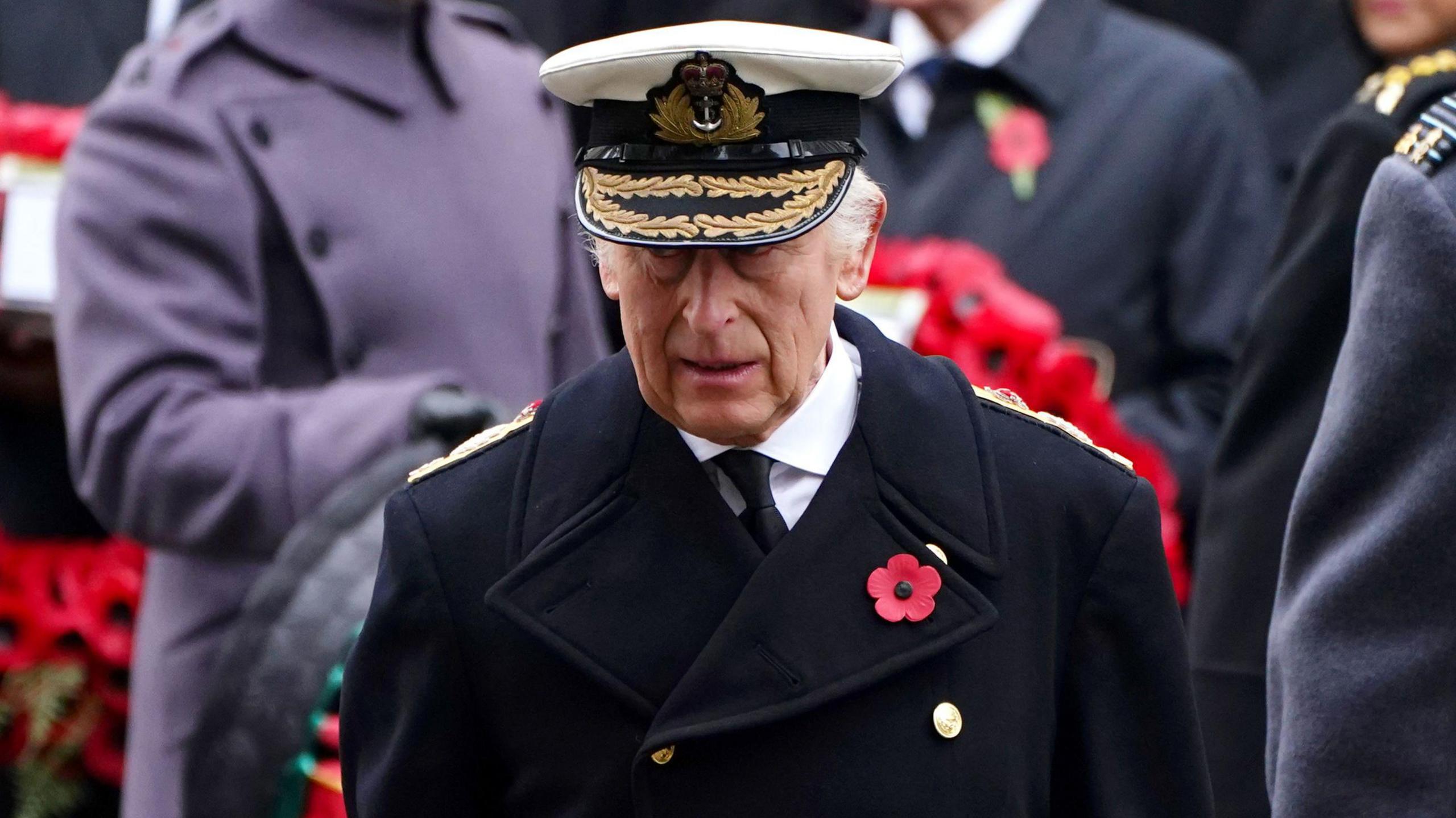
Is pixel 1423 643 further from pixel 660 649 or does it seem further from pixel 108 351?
pixel 108 351

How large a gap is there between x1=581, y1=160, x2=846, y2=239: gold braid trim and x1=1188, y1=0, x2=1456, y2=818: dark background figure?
1.39 metres

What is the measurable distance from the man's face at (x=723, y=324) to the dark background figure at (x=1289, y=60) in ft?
11.0

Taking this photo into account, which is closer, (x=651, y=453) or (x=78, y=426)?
(x=651, y=453)

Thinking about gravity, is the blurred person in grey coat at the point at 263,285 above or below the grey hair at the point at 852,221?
below

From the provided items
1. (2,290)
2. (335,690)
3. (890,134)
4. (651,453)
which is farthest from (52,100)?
(651,453)

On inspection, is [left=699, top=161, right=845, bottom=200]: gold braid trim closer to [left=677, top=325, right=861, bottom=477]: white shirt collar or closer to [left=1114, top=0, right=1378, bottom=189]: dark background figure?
[left=677, top=325, right=861, bottom=477]: white shirt collar

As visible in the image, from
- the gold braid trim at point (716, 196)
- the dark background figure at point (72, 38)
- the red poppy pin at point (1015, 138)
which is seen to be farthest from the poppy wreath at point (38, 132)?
the gold braid trim at point (716, 196)

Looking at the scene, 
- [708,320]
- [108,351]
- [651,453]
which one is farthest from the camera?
[108,351]

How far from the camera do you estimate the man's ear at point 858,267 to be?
2.60 meters

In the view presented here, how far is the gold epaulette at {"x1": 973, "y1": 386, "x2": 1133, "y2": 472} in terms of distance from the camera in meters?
2.68

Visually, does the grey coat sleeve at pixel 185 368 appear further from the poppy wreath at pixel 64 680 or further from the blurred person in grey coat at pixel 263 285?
the poppy wreath at pixel 64 680

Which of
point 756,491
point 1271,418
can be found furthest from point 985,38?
point 756,491

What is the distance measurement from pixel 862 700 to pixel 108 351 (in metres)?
1.96

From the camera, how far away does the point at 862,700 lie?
2.53m
